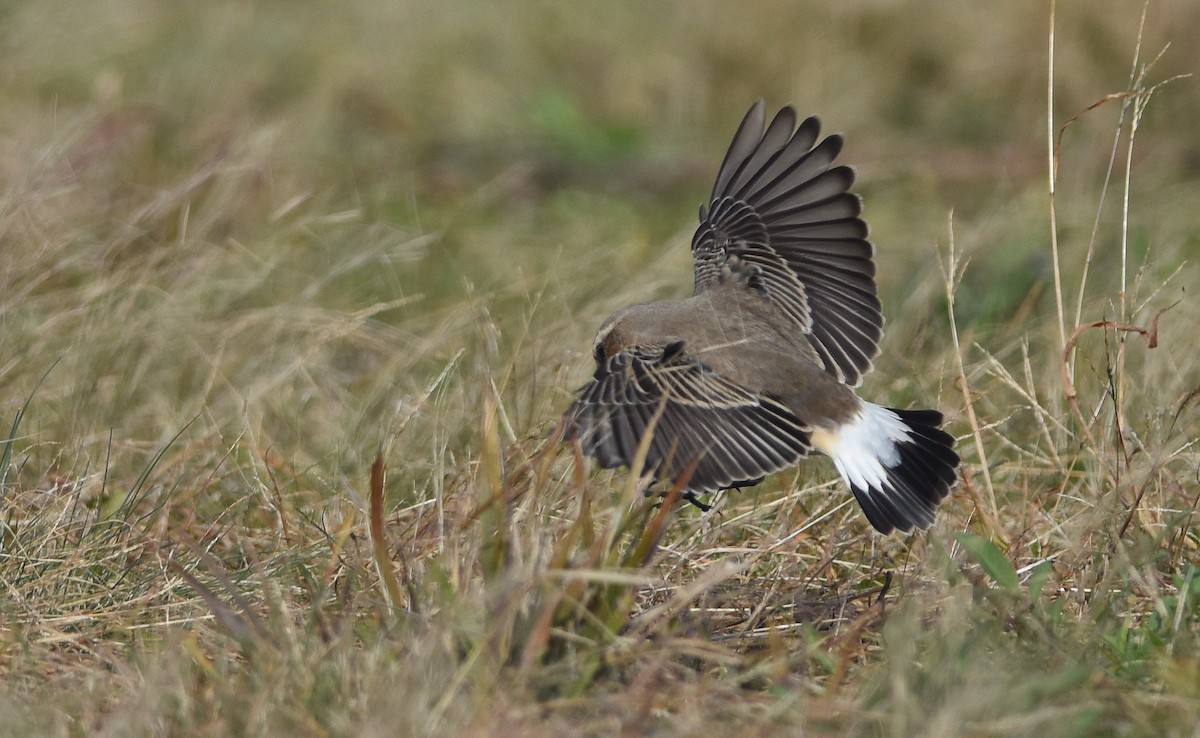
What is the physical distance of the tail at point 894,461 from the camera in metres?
3.74

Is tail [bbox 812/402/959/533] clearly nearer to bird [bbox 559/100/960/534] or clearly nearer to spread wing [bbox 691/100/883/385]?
bird [bbox 559/100/960/534]

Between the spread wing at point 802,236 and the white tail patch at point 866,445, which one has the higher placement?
the spread wing at point 802,236

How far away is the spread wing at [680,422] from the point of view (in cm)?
355

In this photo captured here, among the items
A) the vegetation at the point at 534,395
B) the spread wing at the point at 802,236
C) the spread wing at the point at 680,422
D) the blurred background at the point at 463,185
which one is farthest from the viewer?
the blurred background at the point at 463,185

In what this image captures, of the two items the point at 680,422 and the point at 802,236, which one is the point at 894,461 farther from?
the point at 802,236

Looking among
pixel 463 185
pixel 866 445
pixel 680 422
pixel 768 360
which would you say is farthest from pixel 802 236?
pixel 463 185

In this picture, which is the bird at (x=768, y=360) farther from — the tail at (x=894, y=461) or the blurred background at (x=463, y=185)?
the blurred background at (x=463, y=185)

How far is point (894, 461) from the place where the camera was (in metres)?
3.93

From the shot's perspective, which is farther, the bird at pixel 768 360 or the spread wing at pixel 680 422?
the bird at pixel 768 360

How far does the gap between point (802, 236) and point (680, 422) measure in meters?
1.13

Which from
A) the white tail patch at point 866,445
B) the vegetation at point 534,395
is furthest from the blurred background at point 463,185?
the white tail patch at point 866,445

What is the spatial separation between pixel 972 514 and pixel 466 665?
171cm

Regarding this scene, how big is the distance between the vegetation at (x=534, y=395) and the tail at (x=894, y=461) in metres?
0.11

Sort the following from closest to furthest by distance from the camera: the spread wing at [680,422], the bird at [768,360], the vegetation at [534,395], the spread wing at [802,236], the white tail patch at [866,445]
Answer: the vegetation at [534,395] → the spread wing at [680,422] → the bird at [768,360] → the white tail patch at [866,445] → the spread wing at [802,236]
